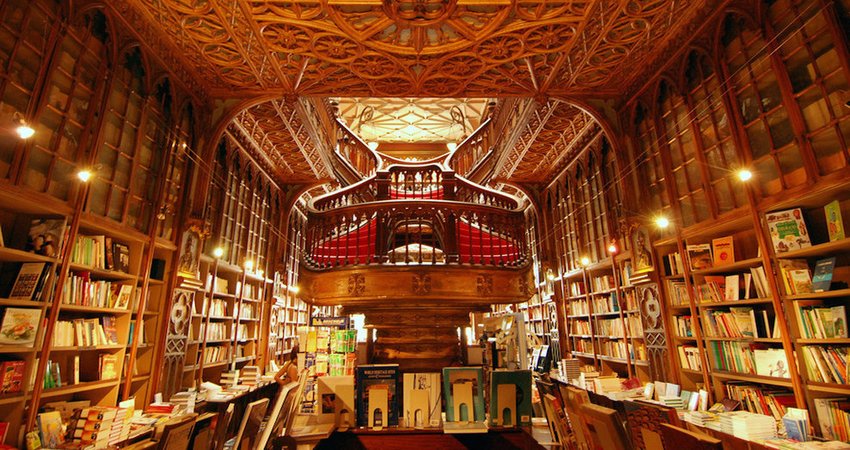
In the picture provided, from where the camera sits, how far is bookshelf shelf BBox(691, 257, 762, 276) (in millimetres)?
3450

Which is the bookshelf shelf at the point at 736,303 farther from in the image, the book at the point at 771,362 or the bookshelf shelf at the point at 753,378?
the bookshelf shelf at the point at 753,378

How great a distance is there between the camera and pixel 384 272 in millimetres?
3928

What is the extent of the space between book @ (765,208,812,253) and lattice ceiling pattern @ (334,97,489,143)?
9.25 metres

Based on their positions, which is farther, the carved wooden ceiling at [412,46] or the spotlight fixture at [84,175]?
the carved wooden ceiling at [412,46]

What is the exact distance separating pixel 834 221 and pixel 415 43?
385 cm

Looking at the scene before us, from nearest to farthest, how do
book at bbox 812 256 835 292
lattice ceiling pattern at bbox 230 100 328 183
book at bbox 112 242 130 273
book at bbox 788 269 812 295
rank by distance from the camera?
book at bbox 812 256 835 292
book at bbox 788 269 812 295
book at bbox 112 242 130 273
lattice ceiling pattern at bbox 230 100 328 183

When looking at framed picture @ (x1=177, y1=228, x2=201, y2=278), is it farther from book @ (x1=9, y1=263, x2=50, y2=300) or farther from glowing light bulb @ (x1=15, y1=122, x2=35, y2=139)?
glowing light bulb @ (x1=15, y1=122, x2=35, y2=139)

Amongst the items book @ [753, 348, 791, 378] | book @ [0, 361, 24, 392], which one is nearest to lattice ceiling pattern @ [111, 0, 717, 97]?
book @ [0, 361, 24, 392]

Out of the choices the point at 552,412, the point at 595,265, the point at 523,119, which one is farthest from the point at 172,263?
the point at 595,265

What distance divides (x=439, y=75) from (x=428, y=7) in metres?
1.10

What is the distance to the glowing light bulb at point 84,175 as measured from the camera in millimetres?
3113

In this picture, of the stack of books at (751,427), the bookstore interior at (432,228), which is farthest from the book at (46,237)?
the stack of books at (751,427)

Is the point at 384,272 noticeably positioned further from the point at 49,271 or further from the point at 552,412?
the point at 49,271

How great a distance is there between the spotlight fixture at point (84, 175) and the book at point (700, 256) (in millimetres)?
5408
